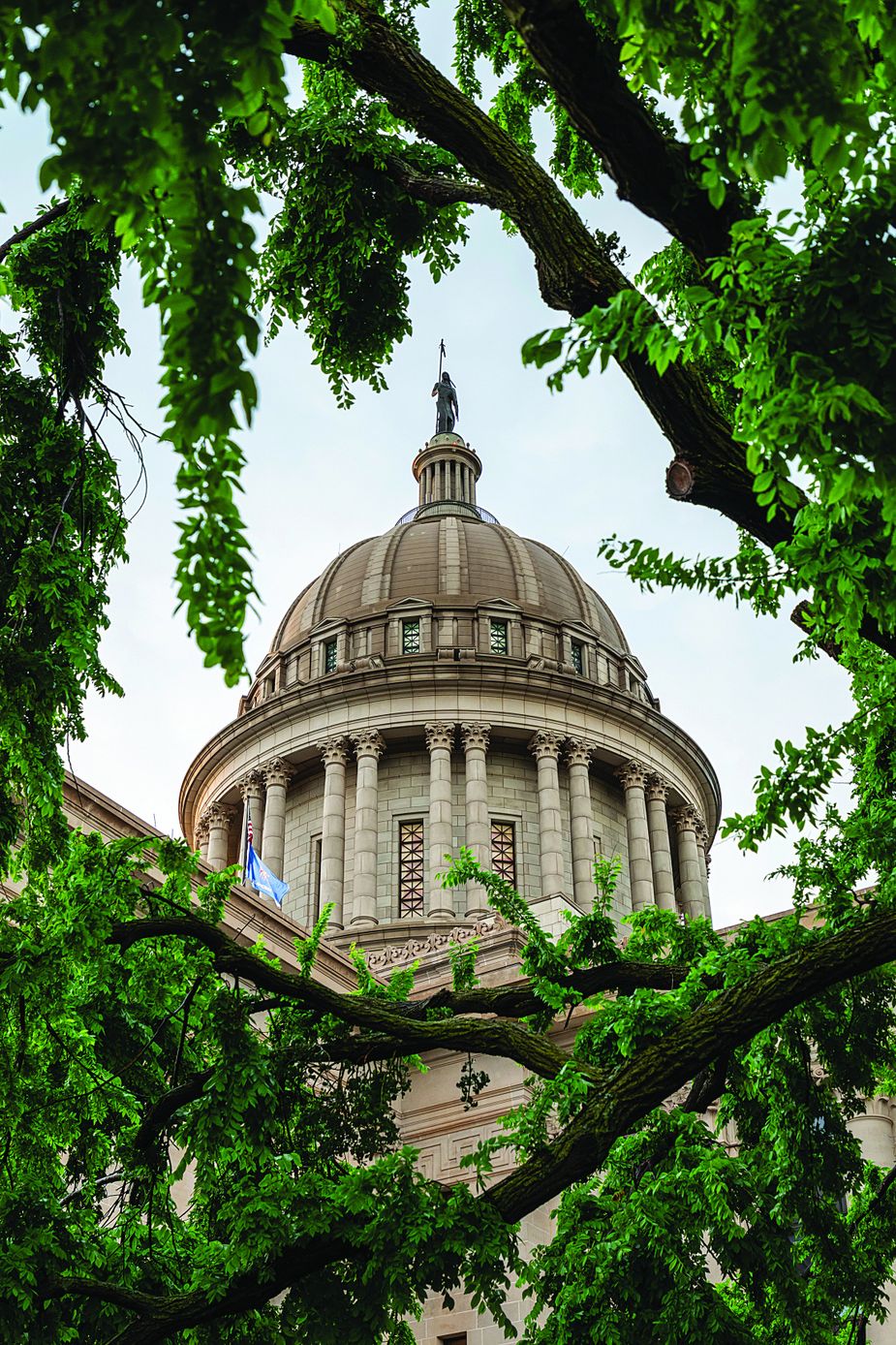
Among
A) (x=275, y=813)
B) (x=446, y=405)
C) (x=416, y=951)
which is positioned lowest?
(x=416, y=951)

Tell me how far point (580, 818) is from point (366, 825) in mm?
7255

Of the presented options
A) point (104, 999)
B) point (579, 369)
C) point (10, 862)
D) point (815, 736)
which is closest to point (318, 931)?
point (104, 999)

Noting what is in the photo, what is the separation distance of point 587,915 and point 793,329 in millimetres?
7109

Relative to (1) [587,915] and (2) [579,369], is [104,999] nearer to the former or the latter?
(1) [587,915]

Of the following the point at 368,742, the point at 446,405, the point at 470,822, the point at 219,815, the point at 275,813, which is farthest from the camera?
the point at 446,405

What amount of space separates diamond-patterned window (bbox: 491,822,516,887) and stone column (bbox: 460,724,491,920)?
863mm

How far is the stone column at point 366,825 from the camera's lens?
4719 centimetres

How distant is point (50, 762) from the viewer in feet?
29.8

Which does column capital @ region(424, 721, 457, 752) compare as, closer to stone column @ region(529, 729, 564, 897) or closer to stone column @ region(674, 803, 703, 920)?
stone column @ region(529, 729, 564, 897)

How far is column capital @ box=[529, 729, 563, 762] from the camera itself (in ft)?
167

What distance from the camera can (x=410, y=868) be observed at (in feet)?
162

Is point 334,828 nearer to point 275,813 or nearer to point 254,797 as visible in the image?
point 275,813

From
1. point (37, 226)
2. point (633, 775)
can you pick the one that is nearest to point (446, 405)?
point (633, 775)

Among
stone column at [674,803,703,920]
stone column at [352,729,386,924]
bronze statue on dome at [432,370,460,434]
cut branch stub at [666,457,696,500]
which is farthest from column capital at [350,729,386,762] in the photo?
cut branch stub at [666,457,696,500]
